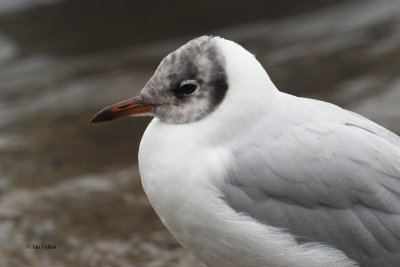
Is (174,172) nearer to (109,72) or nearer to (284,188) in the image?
(284,188)

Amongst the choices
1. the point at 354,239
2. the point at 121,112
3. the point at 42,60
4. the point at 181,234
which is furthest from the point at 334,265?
the point at 42,60

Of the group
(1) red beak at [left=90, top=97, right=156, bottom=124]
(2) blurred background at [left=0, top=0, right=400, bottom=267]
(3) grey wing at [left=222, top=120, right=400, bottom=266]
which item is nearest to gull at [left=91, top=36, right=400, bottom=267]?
(3) grey wing at [left=222, top=120, right=400, bottom=266]

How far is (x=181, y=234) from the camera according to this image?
3365 millimetres

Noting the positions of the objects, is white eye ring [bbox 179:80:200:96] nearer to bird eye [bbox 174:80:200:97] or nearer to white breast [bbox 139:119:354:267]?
bird eye [bbox 174:80:200:97]

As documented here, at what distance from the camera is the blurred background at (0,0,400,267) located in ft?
15.6

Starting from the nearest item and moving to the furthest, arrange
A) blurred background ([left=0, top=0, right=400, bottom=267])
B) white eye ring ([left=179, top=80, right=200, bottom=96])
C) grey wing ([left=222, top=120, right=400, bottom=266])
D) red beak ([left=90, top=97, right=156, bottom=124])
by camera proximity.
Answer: grey wing ([left=222, top=120, right=400, bottom=266]), white eye ring ([left=179, top=80, right=200, bottom=96]), red beak ([left=90, top=97, right=156, bottom=124]), blurred background ([left=0, top=0, right=400, bottom=267])

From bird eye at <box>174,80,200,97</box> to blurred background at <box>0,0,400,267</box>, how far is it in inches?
55.2

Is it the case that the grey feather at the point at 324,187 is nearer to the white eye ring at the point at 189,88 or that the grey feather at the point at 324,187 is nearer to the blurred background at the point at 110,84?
the white eye ring at the point at 189,88

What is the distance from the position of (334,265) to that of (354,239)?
159mm

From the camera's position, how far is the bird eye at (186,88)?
10.8ft

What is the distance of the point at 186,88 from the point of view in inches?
130

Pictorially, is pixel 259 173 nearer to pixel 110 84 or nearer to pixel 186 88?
pixel 186 88

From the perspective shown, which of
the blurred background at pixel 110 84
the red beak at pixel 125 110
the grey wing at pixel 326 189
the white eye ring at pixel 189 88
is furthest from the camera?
the blurred background at pixel 110 84

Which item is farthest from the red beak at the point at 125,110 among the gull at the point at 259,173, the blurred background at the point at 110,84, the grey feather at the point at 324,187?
the blurred background at the point at 110,84
